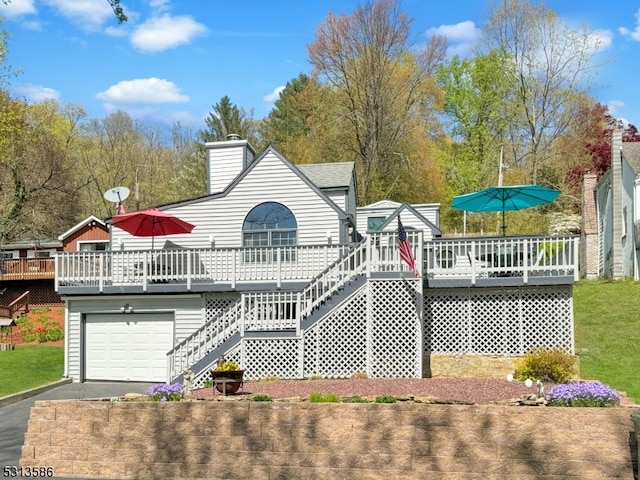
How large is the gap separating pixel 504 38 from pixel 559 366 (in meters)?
32.3

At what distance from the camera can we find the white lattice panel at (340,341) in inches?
582

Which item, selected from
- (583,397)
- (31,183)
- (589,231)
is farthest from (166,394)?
(31,183)

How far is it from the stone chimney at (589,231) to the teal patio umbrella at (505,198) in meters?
16.3

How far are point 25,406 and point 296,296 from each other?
23.1 feet

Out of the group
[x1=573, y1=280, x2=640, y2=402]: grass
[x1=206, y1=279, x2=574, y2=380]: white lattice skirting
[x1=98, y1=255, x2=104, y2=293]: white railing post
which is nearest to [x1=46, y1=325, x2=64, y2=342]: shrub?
[x1=98, y1=255, x2=104, y2=293]: white railing post

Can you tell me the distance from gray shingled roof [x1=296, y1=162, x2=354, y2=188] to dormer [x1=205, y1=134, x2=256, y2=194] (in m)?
2.00

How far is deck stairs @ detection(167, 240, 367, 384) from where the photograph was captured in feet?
49.0

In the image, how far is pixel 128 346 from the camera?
18.9 metres

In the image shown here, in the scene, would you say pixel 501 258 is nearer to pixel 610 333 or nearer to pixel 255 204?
pixel 610 333

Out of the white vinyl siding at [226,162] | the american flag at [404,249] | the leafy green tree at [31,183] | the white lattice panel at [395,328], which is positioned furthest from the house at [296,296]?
the leafy green tree at [31,183]

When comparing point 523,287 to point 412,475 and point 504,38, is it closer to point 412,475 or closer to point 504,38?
point 412,475

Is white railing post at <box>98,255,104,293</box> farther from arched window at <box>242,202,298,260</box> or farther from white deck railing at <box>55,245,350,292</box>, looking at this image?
arched window at <box>242,202,298,260</box>

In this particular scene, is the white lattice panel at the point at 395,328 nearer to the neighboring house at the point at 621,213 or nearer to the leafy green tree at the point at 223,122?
the neighboring house at the point at 621,213

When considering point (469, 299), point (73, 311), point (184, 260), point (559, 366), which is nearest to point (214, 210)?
point (184, 260)
